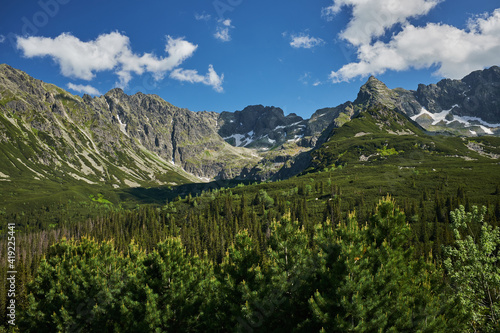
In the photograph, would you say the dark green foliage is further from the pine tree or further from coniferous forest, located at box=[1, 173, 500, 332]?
the pine tree

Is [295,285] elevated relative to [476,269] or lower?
lower

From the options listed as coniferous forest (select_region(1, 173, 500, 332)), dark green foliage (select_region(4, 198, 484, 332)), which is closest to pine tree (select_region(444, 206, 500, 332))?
coniferous forest (select_region(1, 173, 500, 332))

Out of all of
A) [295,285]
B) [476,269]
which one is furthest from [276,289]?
[476,269]

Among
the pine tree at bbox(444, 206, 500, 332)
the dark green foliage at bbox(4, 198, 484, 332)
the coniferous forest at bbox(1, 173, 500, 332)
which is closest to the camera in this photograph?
the pine tree at bbox(444, 206, 500, 332)

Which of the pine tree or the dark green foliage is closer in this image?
the pine tree

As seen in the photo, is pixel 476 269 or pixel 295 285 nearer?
pixel 476 269

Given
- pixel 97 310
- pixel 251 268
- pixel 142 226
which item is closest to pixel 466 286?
pixel 251 268

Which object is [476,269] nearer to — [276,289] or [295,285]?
[295,285]

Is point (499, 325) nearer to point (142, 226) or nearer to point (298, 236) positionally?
point (298, 236)

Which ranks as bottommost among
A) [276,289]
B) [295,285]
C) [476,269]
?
[276,289]

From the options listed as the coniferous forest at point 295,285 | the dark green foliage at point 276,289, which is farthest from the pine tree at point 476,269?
the dark green foliage at point 276,289

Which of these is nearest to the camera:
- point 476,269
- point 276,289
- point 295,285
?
point 476,269

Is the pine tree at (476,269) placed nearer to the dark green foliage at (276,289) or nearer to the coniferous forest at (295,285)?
the coniferous forest at (295,285)

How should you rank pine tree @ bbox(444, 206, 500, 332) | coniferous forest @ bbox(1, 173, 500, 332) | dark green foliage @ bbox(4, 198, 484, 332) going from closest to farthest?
pine tree @ bbox(444, 206, 500, 332) → coniferous forest @ bbox(1, 173, 500, 332) → dark green foliage @ bbox(4, 198, 484, 332)
